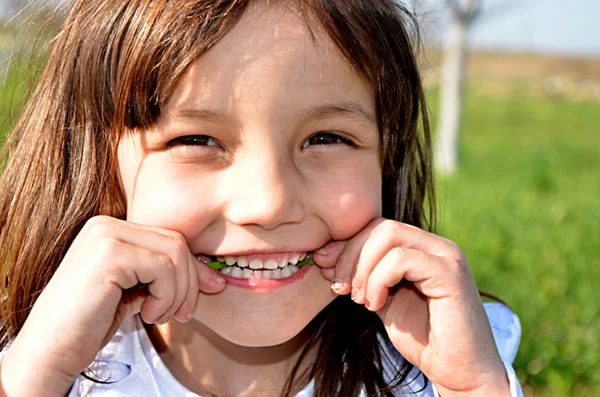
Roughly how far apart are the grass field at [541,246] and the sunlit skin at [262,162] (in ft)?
3.06

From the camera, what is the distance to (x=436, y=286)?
1846 millimetres

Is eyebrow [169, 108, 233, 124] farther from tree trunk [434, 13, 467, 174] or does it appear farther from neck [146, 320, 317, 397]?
tree trunk [434, 13, 467, 174]

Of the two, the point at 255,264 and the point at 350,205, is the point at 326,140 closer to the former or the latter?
the point at 350,205

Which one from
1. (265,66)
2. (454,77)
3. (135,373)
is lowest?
(135,373)

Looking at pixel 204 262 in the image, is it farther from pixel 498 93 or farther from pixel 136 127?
pixel 498 93

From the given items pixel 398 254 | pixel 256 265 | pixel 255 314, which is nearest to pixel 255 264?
pixel 256 265

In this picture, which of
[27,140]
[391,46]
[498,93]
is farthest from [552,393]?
[498,93]

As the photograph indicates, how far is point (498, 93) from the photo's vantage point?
30.0 m

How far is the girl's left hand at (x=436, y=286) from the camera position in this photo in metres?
1.84

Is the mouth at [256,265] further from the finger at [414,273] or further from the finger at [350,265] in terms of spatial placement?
the finger at [414,273]

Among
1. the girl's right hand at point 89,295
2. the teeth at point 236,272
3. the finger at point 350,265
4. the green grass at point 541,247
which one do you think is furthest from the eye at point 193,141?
the green grass at point 541,247

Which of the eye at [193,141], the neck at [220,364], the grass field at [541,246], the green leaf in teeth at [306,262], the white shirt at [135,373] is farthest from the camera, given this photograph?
the grass field at [541,246]

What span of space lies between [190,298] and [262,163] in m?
0.38

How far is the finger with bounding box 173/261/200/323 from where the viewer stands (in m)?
1.78
